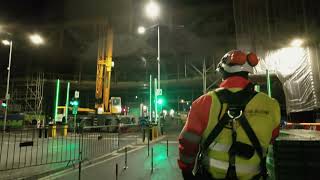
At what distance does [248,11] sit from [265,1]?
183 cm

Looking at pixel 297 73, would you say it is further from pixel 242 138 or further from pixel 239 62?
pixel 242 138

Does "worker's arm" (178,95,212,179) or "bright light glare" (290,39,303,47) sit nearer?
"worker's arm" (178,95,212,179)

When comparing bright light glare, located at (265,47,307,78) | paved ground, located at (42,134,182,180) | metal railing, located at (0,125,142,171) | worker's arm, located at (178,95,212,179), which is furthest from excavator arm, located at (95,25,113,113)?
worker's arm, located at (178,95,212,179)

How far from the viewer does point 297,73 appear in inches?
634

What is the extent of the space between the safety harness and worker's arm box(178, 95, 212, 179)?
6 centimetres

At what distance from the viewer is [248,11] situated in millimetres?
19719

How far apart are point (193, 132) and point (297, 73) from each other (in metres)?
15.6

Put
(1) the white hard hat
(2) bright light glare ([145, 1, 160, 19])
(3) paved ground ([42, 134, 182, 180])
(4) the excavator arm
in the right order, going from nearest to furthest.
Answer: (1) the white hard hat < (3) paved ground ([42, 134, 182, 180]) < (2) bright light glare ([145, 1, 160, 19]) < (4) the excavator arm

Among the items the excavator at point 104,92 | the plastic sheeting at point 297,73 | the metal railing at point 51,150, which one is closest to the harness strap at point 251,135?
the metal railing at point 51,150

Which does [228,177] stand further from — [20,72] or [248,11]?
[20,72]

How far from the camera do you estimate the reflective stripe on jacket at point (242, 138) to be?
7.83 feet

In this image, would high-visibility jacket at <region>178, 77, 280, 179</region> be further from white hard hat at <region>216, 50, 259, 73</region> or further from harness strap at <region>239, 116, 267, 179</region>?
white hard hat at <region>216, 50, 259, 73</region>

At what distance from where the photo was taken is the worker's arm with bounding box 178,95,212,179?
7.93 ft

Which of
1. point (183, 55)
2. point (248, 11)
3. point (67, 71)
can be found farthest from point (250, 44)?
point (67, 71)
